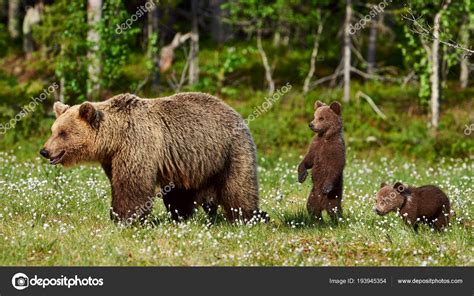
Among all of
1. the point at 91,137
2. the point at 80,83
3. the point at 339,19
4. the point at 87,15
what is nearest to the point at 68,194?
the point at 91,137

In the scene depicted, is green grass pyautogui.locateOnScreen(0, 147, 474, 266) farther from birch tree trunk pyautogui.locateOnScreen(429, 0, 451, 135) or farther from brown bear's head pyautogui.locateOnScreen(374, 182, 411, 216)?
birch tree trunk pyautogui.locateOnScreen(429, 0, 451, 135)

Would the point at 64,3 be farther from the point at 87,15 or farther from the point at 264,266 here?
the point at 264,266

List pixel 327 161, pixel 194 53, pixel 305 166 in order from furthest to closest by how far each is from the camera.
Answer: pixel 194 53, pixel 305 166, pixel 327 161

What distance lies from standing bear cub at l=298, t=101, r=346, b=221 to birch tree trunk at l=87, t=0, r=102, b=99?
28.2 feet

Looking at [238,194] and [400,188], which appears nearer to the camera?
[400,188]

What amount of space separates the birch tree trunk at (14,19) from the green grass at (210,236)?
20.3m

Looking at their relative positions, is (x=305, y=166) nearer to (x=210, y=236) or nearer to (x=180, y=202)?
(x=180, y=202)

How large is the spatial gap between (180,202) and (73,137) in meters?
1.64

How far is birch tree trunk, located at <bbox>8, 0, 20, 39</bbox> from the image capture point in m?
29.4

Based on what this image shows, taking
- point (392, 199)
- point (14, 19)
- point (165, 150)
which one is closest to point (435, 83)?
point (392, 199)

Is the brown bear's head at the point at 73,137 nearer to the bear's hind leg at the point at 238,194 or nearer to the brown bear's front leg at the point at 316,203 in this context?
the bear's hind leg at the point at 238,194

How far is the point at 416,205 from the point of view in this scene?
8406mm

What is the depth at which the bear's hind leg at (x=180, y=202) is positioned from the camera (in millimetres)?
8914

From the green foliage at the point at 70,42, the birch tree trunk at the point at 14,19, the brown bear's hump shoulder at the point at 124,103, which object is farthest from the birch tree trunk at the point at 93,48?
the birch tree trunk at the point at 14,19
